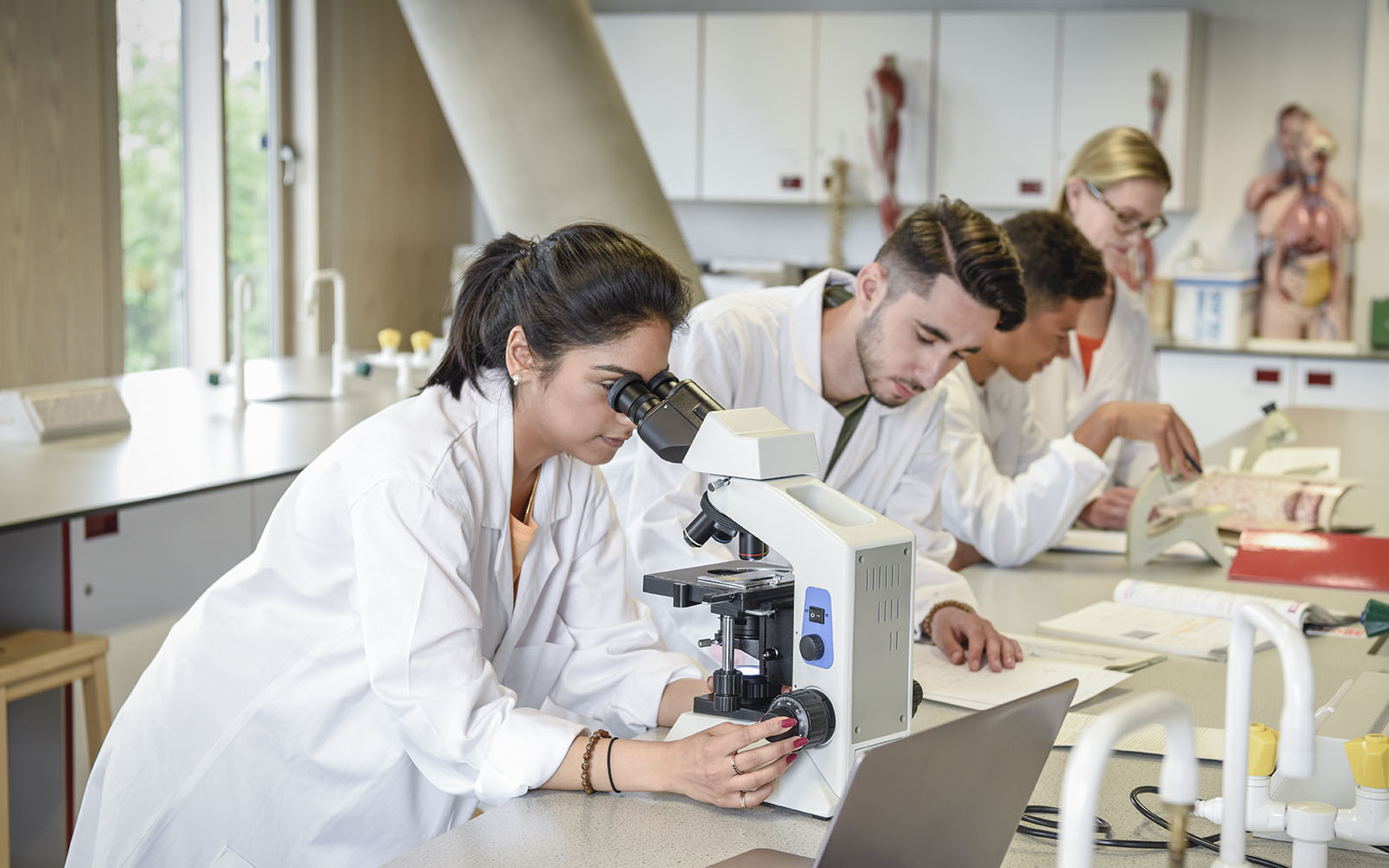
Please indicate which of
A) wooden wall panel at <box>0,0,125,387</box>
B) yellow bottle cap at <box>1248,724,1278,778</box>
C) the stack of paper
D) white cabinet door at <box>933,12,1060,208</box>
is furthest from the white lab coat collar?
white cabinet door at <box>933,12,1060,208</box>

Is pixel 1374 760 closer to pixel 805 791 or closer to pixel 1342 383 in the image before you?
pixel 805 791

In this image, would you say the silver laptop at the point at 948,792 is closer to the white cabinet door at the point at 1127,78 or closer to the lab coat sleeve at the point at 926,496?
the lab coat sleeve at the point at 926,496

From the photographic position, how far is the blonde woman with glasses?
3301 millimetres

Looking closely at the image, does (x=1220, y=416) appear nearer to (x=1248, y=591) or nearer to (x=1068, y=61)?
(x=1068, y=61)

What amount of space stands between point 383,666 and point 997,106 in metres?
5.28

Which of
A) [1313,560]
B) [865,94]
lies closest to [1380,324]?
[865,94]

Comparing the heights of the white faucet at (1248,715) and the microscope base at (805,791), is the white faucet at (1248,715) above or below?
above

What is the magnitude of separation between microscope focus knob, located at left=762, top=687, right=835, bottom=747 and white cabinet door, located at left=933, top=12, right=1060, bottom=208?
5142mm

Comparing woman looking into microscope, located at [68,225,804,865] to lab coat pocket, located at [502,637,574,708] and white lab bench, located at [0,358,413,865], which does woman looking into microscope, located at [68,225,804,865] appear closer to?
lab coat pocket, located at [502,637,574,708]

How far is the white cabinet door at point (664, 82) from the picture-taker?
6.41m

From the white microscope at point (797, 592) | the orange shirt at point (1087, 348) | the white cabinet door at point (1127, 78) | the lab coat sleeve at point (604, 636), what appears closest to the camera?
the white microscope at point (797, 592)

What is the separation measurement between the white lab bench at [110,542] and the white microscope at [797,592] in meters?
1.57

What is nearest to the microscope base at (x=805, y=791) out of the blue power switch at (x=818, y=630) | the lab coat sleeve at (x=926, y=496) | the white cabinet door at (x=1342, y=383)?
the blue power switch at (x=818, y=630)

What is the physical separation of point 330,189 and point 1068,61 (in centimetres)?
333
